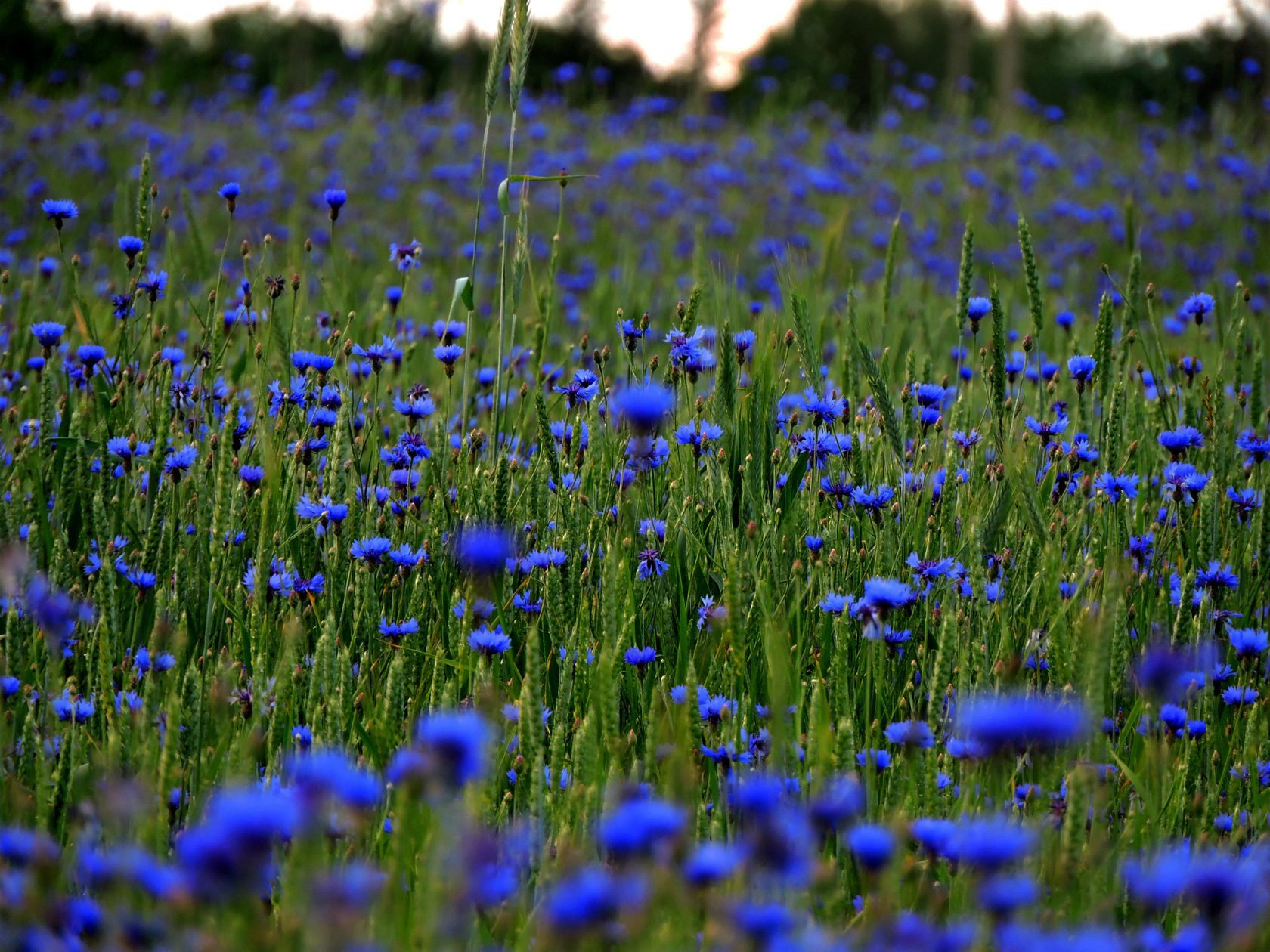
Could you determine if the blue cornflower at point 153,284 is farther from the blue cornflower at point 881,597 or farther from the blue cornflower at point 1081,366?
the blue cornflower at point 1081,366

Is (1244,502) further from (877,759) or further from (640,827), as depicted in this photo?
(640,827)

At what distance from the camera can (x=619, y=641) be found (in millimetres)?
1547

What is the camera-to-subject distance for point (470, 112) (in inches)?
434

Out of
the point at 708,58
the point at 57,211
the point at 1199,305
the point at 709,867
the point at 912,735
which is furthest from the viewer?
the point at 708,58

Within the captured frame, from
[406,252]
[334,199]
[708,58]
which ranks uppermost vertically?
[708,58]

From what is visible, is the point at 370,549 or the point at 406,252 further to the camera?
the point at 406,252

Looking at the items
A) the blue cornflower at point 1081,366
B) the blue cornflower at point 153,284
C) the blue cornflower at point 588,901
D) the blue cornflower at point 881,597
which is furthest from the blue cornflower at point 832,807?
the blue cornflower at point 153,284

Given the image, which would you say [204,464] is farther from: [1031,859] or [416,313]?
[416,313]

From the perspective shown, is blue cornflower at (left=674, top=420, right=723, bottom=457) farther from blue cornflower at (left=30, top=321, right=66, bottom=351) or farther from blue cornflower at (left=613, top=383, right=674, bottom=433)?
blue cornflower at (left=30, top=321, right=66, bottom=351)

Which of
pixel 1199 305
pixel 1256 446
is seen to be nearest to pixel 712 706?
→ pixel 1256 446

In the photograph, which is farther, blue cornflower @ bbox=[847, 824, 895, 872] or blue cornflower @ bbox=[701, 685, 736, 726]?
blue cornflower @ bbox=[701, 685, 736, 726]

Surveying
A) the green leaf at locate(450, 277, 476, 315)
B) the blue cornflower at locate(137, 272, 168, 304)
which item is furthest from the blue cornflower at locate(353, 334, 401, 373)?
the blue cornflower at locate(137, 272, 168, 304)

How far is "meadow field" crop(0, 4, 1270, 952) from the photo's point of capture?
1060 millimetres

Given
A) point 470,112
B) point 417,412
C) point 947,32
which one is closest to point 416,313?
point 417,412
